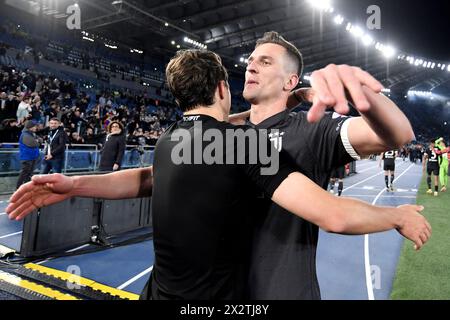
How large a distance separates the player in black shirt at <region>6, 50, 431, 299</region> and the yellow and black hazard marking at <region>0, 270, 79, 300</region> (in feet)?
4.36

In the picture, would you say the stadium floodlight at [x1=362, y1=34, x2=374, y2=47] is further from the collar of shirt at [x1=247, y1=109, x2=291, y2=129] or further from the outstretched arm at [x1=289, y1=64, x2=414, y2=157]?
the outstretched arm at [x1=289, y1=64, x2=414, y2=157]

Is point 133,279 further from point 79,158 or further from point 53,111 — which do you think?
point 53,111

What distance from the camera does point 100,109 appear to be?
17.0 metres

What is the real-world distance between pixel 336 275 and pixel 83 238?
14.7 feet

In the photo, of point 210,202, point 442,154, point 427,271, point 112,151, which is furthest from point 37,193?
point 442,154

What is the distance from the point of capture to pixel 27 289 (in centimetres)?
280

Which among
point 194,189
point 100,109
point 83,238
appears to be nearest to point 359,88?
point 194,189

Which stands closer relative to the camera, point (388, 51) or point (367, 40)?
point (367, 40)

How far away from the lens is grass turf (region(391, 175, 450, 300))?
176 inches

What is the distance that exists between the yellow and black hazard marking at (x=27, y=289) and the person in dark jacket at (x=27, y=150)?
6085mm

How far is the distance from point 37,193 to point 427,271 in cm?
584

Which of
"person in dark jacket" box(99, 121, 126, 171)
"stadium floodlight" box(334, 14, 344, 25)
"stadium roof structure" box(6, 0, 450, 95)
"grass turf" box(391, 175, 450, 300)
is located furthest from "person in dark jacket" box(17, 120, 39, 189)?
"stadium floodlight" box(334, 14, 344, 25)
